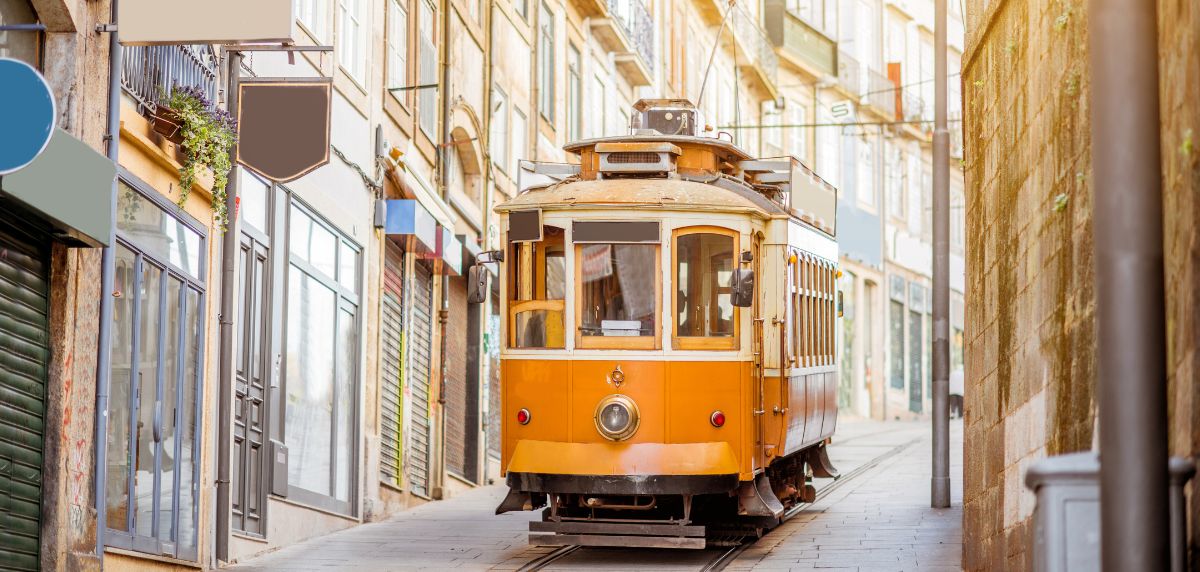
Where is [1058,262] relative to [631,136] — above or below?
below

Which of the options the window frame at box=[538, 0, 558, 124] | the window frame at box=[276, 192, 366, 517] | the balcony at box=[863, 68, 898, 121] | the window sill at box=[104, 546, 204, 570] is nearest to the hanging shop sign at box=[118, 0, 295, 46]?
the window sill at box=[104, 546, 204, 570]

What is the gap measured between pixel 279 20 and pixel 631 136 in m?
4.87

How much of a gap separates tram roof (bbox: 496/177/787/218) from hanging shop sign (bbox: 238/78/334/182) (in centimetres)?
198

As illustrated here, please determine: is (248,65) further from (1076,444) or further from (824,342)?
(1076,444)

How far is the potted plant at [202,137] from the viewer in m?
12.6

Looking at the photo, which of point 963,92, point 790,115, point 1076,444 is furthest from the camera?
point 790,115

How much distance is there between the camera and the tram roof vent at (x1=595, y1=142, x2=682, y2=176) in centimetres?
1470

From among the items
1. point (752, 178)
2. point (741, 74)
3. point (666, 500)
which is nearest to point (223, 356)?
point (666, 500)

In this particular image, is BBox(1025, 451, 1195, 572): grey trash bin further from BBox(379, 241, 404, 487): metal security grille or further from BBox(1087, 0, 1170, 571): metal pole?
BBox(379, 241, 404, 487): metal security grille

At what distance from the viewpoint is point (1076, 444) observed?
830 centimetres

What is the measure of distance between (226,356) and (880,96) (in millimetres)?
39869

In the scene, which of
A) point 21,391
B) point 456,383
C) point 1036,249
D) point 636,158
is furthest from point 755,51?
point 1036,249

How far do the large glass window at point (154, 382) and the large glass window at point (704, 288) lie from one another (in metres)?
3.64

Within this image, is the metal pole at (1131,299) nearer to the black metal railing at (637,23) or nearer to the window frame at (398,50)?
the window frame at (398,50)
